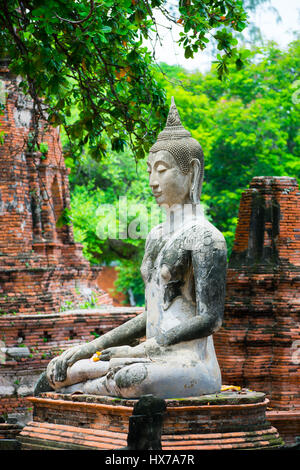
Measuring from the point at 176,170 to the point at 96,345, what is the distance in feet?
5.11

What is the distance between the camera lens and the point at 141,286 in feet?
106

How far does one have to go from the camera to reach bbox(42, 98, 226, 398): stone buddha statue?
6.08 metres

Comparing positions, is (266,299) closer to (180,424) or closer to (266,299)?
(266,299)

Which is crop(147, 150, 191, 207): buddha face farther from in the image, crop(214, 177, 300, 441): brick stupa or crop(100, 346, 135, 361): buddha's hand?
crop(214, 177, 300, 441): brick stupa

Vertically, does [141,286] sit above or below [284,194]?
below

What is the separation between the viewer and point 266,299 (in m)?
11.8

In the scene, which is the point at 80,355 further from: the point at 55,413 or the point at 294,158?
the point at 294,158

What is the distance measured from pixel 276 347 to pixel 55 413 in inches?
223

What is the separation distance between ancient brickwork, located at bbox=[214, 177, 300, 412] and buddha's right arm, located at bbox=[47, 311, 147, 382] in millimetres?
4965

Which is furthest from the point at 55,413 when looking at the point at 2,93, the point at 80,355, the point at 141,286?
A: the point at 141,286

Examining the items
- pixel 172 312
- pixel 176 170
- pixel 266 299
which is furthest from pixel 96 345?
pixel 266 299

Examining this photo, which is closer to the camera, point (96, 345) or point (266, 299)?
point (96, 345)

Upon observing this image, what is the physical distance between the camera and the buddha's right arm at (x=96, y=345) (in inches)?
263

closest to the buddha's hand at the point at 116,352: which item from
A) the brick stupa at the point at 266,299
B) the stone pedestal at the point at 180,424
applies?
Result: the stone pedestal at the point at 180,424
